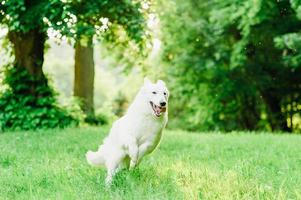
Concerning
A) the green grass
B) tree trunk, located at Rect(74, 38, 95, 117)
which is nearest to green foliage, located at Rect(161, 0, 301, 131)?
tree trunk, located at Rect(74, 38, 95, 117)

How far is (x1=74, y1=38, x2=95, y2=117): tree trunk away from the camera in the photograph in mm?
21484

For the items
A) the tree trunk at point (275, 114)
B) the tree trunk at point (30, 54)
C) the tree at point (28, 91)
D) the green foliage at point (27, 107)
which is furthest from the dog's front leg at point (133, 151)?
the tree trunk at point (275, 114)

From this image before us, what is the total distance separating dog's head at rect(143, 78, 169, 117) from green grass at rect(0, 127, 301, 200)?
0.88 m

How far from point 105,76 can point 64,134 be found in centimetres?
7705

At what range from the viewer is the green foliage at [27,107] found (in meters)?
17.5

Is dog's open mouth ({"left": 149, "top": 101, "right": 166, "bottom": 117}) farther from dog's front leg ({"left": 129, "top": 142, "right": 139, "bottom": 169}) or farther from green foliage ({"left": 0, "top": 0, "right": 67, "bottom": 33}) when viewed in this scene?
green foliage ({"left": 0, "top": 0, "right": 67, "bottom": 33})

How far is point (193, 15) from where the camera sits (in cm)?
3091

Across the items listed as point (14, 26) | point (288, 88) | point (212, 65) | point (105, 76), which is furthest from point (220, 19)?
point (105, 76)

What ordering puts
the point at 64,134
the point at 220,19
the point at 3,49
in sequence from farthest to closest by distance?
the point at 220,19
the point at 3,49
the point at 64,134

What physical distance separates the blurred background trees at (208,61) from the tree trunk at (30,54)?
0.03 meters

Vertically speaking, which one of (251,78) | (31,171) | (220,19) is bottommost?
(31,171)

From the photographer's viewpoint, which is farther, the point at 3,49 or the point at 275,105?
the point at 275,105

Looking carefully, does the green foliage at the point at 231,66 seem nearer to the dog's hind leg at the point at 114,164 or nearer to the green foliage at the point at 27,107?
the green foliage at the point at 27,107

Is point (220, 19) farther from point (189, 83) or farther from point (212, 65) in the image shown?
point (189, 83)
